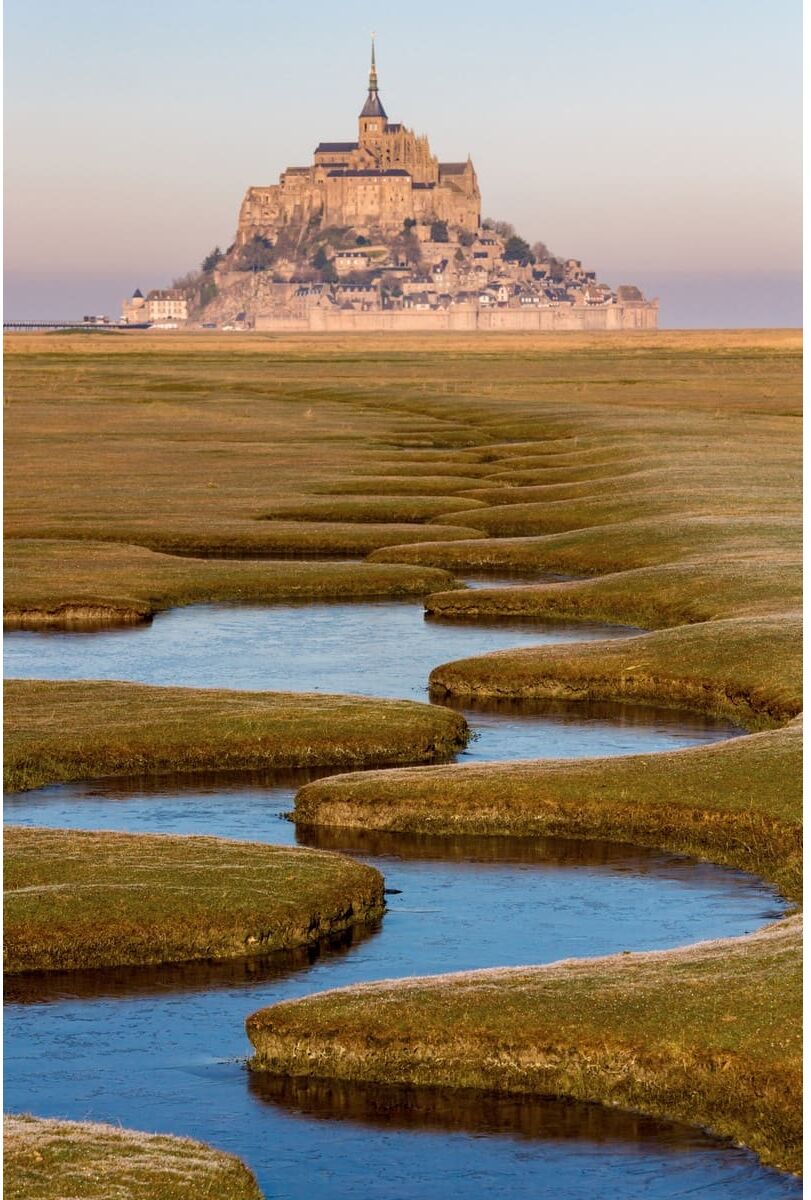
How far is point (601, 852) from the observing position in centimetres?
2391

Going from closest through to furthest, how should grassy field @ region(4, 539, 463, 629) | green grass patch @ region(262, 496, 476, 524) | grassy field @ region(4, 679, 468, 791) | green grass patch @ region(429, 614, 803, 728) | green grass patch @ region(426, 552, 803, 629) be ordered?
grassy field @ region(4, 679, 468, 791), green grass patch @ region(429, 614, 803, 728), green grass patch @ region(426, 552, 803, 629), grassy field @ region(4, 539, 463, 629), green grass patch @ region(262, 496, 476, 524)

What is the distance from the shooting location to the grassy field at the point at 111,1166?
1323 centimetres

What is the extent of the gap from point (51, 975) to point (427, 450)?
70858 mm

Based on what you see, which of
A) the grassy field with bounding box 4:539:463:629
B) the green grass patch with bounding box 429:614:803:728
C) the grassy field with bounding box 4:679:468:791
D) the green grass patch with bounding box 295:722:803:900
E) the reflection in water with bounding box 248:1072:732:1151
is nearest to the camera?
the reflection in water with bounding box 248:1072:732:1151

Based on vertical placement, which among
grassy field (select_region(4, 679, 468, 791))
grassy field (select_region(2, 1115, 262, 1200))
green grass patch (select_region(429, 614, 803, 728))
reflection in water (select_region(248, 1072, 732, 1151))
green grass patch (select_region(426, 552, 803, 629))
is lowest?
reflection in water (select_region(248, 1072, 732, 1151))

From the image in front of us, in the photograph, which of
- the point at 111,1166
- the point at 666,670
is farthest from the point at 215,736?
the point at 111,1166

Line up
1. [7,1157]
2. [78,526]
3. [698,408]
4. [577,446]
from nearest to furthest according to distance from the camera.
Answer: [7,1157], [78,526], [577,446], [698,408]

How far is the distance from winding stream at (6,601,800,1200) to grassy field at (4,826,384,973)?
1.20 ft

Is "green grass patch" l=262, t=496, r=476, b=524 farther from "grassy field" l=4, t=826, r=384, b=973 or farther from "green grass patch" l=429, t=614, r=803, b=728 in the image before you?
"grassy field" l=4, t=826, r=384, b=973

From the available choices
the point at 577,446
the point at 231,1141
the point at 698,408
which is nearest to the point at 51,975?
the point at 231,1141

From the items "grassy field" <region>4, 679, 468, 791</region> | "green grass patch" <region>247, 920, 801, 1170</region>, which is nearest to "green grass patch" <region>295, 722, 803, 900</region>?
"grassy field" <region>4, 679, 468, 791</region>

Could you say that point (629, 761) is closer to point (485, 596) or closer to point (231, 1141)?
point (231, 1141)

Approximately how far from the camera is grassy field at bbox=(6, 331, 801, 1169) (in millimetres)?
16109

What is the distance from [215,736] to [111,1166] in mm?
16373
